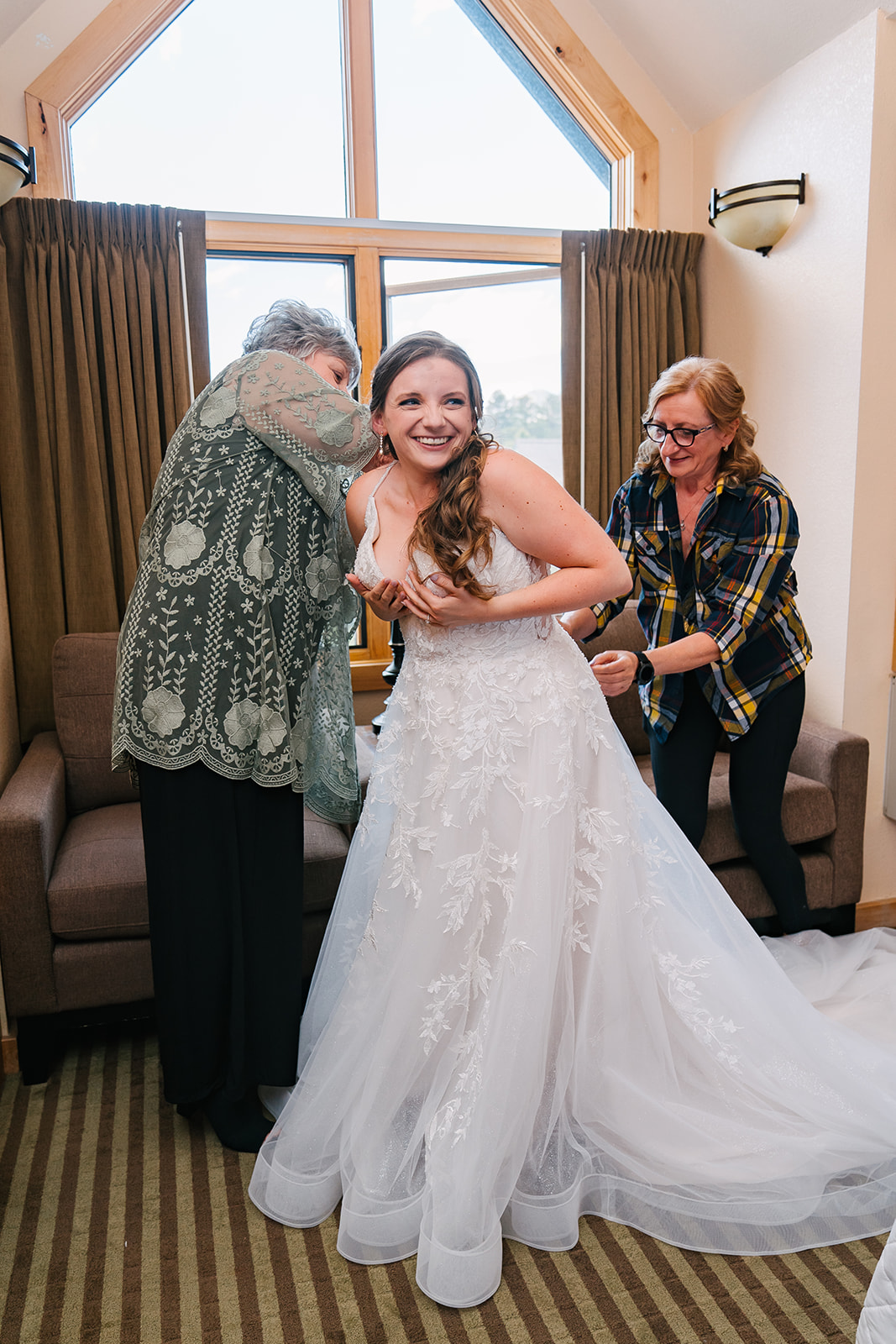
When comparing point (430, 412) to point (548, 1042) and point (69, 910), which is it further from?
point (69, 910)

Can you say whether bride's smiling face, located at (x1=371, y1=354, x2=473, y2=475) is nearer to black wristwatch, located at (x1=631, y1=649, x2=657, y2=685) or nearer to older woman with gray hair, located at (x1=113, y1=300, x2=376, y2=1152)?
older woman with gray hair, located at (x1=113, y1=300, x2=376, y2=1152)

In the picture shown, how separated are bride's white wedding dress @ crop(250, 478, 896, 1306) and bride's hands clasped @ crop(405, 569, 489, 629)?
0.24ft

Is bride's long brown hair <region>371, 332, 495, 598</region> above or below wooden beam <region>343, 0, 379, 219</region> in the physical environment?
below

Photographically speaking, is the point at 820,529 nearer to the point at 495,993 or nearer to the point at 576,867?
the point at 576,867

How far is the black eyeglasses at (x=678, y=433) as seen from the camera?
7.96 ft

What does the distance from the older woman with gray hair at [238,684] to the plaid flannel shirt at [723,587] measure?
87cm

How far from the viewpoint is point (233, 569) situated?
6.30 ft

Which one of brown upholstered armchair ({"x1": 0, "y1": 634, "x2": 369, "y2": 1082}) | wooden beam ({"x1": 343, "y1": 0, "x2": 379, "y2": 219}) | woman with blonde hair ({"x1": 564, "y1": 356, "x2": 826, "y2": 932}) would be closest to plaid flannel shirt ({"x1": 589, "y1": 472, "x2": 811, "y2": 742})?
woman with blonde hair ({"x1": 564, "y1": 356, "x2": 826, "y2": 932})

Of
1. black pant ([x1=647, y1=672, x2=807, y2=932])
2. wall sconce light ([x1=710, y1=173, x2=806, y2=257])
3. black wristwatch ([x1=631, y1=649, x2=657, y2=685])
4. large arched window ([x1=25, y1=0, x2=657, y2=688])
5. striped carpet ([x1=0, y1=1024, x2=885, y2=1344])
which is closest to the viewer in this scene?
striped carpet ([x1=0, y1=1024, x2=885, y2=1344])

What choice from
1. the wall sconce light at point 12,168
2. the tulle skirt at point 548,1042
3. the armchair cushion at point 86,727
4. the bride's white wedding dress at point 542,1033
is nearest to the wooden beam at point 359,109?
the wall sconce light at point 12,168

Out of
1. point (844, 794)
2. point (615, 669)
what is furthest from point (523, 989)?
point (844, 794)

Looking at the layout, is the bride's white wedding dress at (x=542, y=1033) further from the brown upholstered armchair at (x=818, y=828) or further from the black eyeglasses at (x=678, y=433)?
the brown upholstered armchair at (x=818, y=828)

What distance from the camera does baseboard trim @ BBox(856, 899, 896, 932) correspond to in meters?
3.26

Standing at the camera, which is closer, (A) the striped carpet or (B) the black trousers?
(A) the striped carpet
